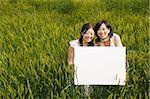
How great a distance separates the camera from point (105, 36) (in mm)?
2320

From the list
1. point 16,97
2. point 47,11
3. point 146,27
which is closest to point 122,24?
point 146,27

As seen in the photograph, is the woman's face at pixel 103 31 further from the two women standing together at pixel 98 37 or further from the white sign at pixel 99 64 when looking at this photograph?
the white sign at pixel 99 64

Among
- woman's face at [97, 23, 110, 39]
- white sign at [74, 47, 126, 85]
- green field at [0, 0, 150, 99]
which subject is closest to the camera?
white sign at [74, 47, 126, 85]

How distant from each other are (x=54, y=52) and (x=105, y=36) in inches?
19.6

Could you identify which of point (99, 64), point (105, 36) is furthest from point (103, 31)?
point (99, 64)

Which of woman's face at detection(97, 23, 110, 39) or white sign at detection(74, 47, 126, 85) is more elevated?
woman's face at detection(97, 23, 110, 39)

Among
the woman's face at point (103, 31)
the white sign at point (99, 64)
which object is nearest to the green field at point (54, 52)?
the white sign at point (99, 64)

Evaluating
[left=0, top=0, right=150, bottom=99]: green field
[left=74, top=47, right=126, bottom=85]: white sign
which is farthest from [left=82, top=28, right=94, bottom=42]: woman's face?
[left=74, top=47, right=126, bottom=85]: white sign

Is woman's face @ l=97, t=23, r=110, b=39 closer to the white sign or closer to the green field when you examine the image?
the green field

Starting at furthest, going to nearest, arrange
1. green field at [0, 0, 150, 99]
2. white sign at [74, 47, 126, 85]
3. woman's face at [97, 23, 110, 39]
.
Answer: woman's face at [97, 23, 110, 39], green field at [0, 0, 150, 99], white sign at [74, 47, 126, 85]

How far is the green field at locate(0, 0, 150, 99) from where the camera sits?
222cm

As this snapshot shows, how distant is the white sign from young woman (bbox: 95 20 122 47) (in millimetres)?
312

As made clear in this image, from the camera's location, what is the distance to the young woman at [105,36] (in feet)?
7.52

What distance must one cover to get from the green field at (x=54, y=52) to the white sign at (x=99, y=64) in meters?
0.09
